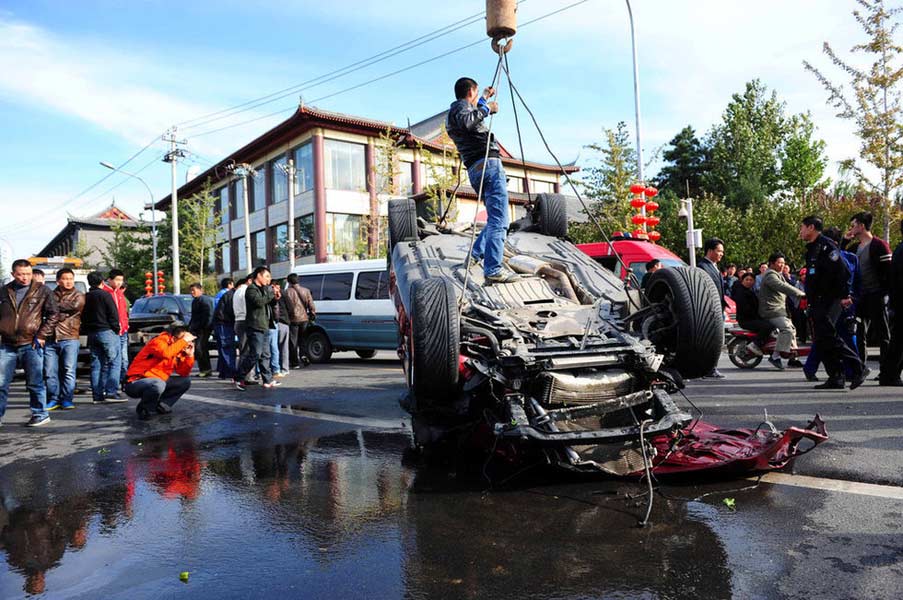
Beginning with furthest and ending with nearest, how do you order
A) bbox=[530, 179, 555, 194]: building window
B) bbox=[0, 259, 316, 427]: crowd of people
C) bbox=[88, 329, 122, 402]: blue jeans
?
bbox=[530, 179, 555, 194]: building window < bbox=[88, 329, 122, 402]: blue jeans < bbox=[0, 259, 316, 427]: crowd of people

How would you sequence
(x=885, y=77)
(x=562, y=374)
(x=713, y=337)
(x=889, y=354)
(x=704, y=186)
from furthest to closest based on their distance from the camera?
1. (x=704, y=186)
2. (x=885, y=77)
3. (x=889, y=354)
4. (x=713, y=337)
5. (x=562, y=374)

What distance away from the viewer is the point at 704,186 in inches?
1633

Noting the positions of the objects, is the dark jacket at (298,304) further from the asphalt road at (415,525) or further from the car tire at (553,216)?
the car tire at (553,216)

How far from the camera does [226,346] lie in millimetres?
11031

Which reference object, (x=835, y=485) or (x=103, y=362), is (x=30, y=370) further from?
(x=835, y=485)

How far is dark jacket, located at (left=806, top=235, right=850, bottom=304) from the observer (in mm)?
6988

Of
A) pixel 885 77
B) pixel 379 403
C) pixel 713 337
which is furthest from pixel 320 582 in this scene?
pixel 885 77

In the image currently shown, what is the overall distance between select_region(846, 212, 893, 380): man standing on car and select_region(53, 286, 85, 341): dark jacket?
9557 mm

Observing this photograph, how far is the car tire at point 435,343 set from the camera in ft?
→ 13.6

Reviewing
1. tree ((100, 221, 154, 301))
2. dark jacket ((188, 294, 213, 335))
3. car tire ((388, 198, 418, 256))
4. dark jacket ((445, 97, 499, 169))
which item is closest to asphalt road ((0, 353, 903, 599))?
car tire ((388, 198, 418, 256))

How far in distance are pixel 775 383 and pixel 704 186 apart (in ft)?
121

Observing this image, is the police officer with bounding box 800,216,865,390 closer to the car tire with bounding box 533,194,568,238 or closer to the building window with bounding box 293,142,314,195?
the car tire with bounding box 533,194,568,238

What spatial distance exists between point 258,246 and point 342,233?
28.2 feet

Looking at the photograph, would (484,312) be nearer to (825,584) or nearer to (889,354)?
(825,584)
